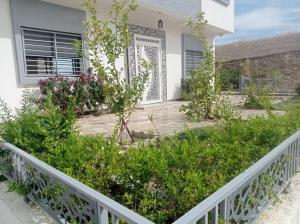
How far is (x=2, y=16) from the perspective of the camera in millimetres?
5750

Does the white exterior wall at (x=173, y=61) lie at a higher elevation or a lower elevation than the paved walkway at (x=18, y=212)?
higher

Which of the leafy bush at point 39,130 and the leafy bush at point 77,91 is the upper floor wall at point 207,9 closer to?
the leafy bush at point 77,91

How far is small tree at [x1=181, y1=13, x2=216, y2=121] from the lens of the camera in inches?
238

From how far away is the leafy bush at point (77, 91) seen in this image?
617cm

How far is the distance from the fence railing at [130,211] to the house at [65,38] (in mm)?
3811

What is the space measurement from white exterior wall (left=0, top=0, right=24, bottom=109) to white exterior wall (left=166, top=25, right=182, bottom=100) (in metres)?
6.13

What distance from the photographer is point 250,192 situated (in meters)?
1.81

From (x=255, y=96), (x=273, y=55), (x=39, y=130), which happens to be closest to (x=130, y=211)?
(x=39, y=130)

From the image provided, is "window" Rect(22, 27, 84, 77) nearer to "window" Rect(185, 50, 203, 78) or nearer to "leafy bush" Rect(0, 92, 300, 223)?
"leafy bush" Rect(0, 92, 300, 223)

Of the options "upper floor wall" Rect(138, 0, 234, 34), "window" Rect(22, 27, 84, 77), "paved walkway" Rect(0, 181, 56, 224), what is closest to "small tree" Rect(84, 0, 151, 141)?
"paved walkway" Rect(0, 181, 56, 224)

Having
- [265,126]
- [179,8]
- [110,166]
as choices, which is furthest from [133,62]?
[110,166]

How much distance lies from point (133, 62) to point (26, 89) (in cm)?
382

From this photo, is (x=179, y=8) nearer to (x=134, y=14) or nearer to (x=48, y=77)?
(x=134, y=14)

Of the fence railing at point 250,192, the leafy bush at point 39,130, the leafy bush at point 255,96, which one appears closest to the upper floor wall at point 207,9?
the leafy bush at point 255,96
